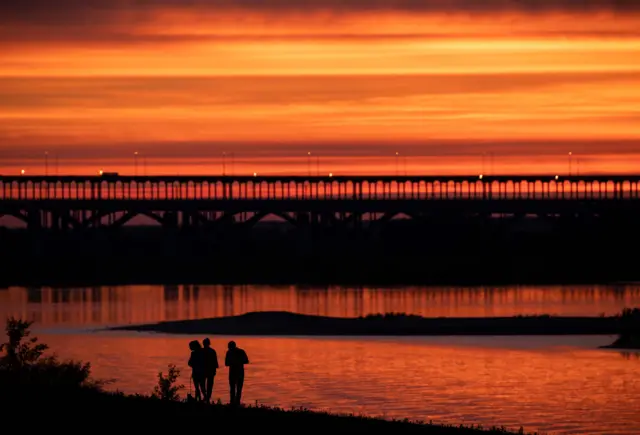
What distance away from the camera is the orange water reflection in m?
39.5

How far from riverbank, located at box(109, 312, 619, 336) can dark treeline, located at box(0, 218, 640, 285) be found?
55.5m

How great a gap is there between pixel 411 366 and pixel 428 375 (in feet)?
10.8

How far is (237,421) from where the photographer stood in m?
29.0

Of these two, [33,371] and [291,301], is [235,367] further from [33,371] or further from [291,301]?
[291,301]

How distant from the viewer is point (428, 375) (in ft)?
162

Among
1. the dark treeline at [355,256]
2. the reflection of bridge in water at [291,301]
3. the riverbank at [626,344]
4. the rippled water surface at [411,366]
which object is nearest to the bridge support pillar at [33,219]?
the dark treeline at [355,256]

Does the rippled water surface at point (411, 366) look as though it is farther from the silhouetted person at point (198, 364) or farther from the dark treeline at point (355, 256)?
the dark treeline at point (355, 256)

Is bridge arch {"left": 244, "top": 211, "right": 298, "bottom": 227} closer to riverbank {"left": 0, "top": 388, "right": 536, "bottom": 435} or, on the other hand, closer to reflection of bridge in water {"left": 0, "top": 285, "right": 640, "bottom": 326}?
reflection of bridge in water {"left": 0, "top": 285, "right": 640, "bottom": 326}

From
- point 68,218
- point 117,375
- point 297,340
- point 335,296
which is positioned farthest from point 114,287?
point 117,375

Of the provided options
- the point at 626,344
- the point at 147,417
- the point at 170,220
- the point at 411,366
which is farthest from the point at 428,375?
the point at 170,220

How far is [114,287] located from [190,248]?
1801 inches

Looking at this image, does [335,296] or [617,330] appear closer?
[617,330]

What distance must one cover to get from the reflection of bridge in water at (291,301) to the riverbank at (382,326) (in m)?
6.12

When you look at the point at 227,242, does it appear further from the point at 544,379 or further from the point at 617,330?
the point at 544,379
